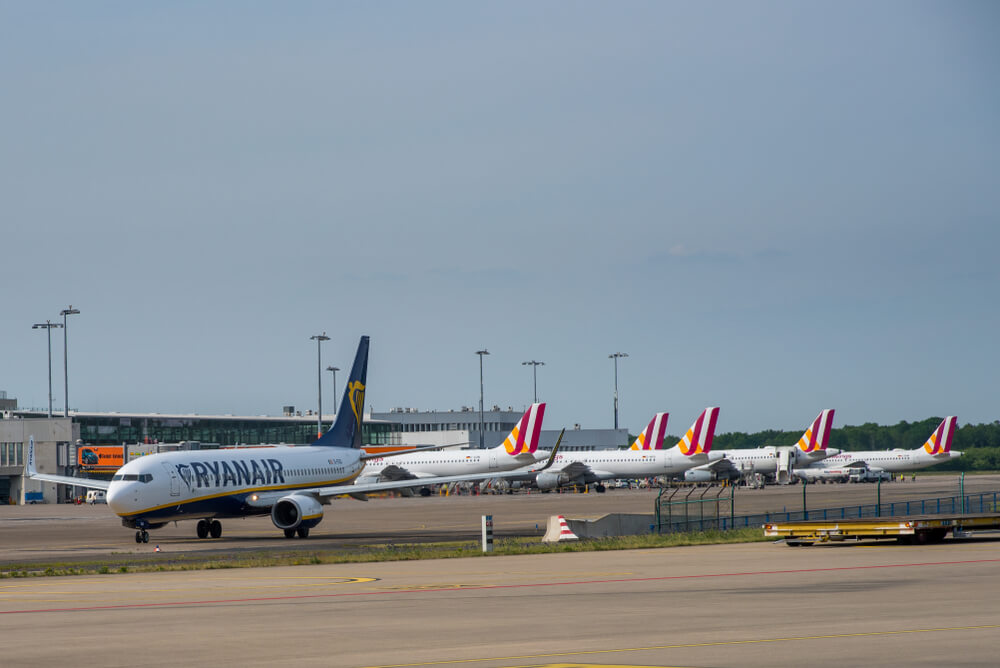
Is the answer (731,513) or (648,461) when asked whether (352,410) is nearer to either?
(731,513)

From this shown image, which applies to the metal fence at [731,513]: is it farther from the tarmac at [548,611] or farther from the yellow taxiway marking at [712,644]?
the yellow taxiway marking at [712,644]

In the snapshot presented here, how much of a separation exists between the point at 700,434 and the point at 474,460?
21.9 m

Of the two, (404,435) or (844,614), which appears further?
(404,435)

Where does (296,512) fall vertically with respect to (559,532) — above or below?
above

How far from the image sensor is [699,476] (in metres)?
134

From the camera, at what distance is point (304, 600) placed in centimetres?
2306

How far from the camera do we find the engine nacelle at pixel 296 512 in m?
47.9

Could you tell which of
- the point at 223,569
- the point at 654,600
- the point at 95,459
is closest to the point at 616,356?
the point at 95,459

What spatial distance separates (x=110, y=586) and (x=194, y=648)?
12.8 metres

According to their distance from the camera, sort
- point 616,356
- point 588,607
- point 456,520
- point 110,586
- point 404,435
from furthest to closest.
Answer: point 404,435, point 616,356, point 456,520, point 110,586, point 588,607

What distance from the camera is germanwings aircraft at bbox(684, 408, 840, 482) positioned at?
436ft

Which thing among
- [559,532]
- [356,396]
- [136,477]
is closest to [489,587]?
[559,532]

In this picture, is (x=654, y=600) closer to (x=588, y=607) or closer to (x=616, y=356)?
(x=588, y=607)

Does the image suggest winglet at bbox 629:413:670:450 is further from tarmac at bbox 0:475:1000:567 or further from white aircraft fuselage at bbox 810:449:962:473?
tarmac at bbox 0:475:1000:567
